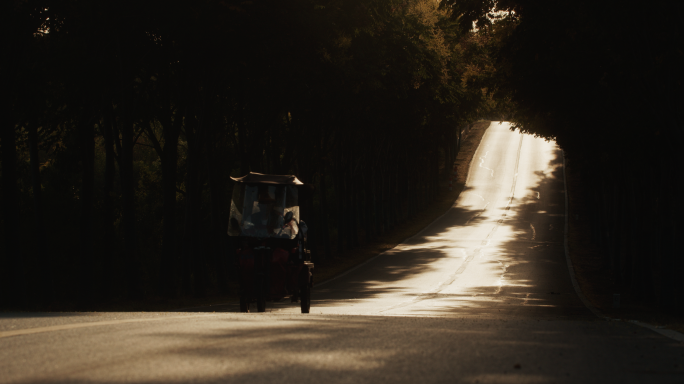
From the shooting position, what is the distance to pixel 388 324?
10.4 metres

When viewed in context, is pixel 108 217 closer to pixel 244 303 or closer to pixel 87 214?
pixel 87 214

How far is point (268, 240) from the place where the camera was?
14.8 metres

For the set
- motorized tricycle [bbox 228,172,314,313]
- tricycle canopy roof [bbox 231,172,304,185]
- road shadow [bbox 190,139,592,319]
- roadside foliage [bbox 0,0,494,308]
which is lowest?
road shadow [bbox 190,139,592,319]

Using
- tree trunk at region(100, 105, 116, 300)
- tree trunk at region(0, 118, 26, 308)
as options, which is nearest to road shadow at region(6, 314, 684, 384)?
tree trunk at region(0, 118, 26, 308)

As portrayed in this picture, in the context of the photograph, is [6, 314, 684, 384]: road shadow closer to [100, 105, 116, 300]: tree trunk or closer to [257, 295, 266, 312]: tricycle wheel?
[257, 295, 266, 312]: tricycle wheel

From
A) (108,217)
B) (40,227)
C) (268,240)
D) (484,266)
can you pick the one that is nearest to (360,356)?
(268,240)

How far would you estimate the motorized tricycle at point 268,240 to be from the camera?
1447 cm

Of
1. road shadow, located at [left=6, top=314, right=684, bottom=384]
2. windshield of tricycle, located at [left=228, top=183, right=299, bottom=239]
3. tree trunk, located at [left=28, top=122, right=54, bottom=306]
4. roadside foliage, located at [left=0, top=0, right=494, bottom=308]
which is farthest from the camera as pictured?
tree trunk, located at [left=28, top=122, right=54, bottom=306]

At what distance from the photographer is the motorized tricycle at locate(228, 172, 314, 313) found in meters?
14.5

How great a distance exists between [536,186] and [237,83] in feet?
191

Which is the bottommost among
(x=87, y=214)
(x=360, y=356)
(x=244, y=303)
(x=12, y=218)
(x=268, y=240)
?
(x=244, y=303)

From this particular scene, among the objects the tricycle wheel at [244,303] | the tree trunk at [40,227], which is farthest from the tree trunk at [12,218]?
the tricycle wheel at [244,303]

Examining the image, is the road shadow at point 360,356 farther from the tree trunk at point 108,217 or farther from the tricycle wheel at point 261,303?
the tree trunk at point 108,217

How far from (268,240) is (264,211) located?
0.63 m
